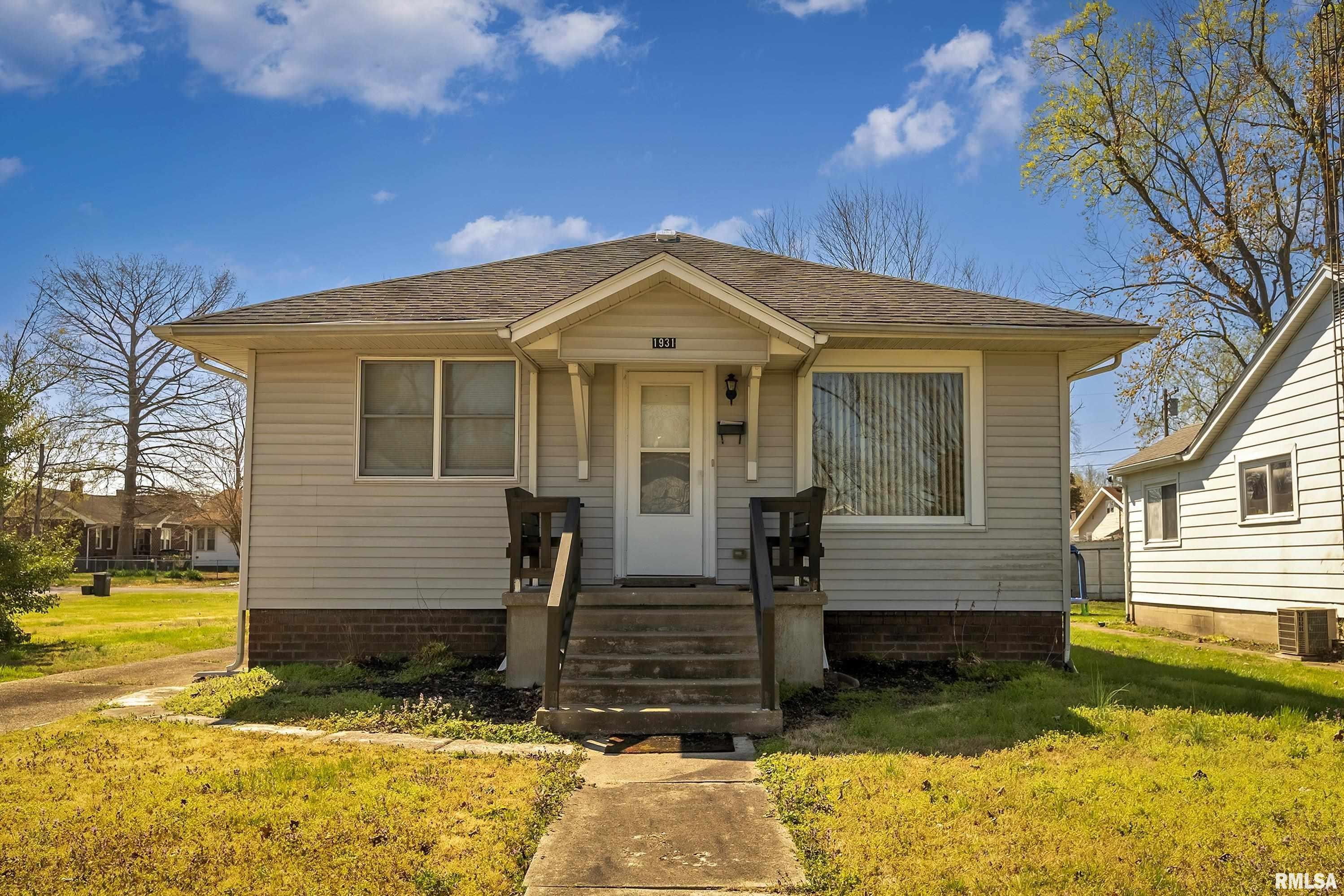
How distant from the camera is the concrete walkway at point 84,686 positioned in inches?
281

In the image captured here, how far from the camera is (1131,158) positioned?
2128cm

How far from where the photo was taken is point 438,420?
9.34 metres

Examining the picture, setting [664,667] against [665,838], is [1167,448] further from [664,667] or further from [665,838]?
[665,838]

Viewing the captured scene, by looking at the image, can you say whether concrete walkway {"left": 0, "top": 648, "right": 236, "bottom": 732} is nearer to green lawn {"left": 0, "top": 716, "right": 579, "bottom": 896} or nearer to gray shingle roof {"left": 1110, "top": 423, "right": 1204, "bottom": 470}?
green lawn {"left": 0, "top": 716, "right": 579, "bottom": 896}

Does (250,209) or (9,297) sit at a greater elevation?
(9,297)

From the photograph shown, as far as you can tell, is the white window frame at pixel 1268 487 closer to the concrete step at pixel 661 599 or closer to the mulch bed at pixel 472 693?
the concrete step at pixel 661 599

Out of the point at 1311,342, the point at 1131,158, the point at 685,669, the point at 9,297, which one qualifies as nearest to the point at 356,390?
the point at 685,669

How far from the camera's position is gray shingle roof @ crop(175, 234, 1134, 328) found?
9031mm

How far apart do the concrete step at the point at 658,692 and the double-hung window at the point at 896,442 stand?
2976mm

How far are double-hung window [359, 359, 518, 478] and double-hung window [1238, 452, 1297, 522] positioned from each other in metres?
10.7

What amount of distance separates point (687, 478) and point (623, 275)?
2.25m

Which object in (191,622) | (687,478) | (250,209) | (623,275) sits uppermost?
(250,209)

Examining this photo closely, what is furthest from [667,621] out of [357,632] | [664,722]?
[357,632]

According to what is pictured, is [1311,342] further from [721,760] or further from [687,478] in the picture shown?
[721,760]
